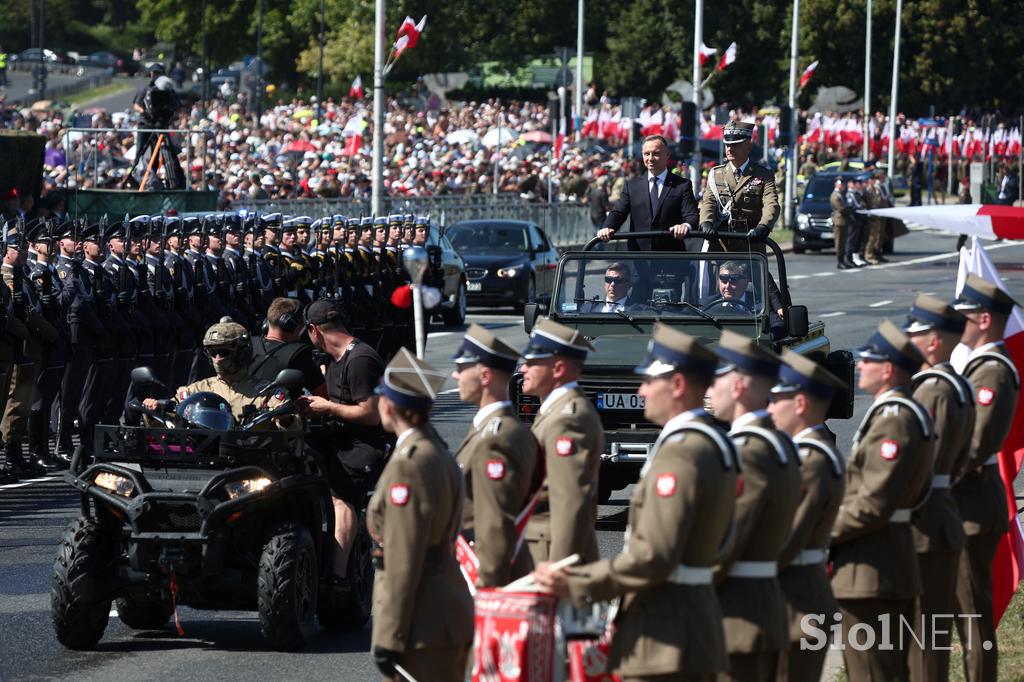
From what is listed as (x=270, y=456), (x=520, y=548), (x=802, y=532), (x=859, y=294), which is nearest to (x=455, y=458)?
(x=520, y=548)

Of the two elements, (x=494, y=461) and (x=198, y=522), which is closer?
(x=494, y=461)

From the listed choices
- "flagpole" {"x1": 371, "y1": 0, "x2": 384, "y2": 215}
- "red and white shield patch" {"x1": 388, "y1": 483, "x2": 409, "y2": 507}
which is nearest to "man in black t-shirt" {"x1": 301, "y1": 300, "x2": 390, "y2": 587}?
"red and white shield patch" {"x1": 388, "y1": 483, "x2": 409, "y2": 507}

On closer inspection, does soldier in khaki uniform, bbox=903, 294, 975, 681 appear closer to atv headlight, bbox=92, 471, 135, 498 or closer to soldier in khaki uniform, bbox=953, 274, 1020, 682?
soldier in khaki uniform, bbox=953, 274, 1020, 682

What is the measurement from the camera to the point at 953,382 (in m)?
8.27

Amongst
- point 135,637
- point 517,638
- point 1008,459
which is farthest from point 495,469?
point 1008,459

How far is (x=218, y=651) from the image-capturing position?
10.2 meters

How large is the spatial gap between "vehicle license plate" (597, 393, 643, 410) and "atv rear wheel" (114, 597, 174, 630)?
3.84 meters

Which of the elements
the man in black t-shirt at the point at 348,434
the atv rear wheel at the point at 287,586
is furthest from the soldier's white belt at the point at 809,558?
the man in black t-shirt at the point at 348,434

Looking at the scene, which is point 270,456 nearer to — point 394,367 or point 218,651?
point 218,651

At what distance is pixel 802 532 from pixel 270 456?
381cm

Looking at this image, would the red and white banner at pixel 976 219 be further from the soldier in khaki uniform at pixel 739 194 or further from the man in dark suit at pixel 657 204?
the man in dark suit at pixel 657 204

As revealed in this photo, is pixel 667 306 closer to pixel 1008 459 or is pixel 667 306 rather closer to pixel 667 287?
pixel 667 287

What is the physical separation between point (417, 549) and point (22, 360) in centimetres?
1044

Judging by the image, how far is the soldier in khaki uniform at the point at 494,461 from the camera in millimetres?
7145
